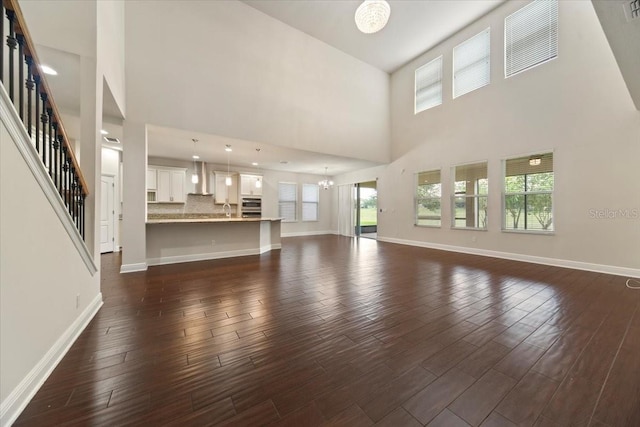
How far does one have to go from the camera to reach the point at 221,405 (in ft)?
4.50

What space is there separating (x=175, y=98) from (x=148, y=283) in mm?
3404

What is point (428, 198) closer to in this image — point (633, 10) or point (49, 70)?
point (633, 10)

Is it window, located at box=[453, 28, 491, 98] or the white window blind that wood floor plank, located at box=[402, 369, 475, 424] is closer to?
the white window blind

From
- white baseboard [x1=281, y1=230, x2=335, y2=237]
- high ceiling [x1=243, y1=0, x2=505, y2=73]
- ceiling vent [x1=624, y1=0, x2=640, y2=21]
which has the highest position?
high ceiling [x1=243, y1=0, x2=505, y2=73]

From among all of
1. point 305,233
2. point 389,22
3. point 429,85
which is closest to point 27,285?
point 389,22

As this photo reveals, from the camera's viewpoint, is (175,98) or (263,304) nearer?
(263,304)

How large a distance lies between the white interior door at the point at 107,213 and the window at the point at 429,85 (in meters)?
8.82

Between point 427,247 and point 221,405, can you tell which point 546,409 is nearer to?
point 221,405

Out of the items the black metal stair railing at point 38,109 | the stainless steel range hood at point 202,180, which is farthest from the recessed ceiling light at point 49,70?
the stainless steel range hood at point 202,180

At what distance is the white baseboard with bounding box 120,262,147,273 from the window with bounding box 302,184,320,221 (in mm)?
6502

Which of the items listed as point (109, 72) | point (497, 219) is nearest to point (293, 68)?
point (109, 72)

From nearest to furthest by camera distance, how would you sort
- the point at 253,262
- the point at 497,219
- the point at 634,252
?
1. the point at 634,252
2. the point at 253,262
3. the point at 497,219

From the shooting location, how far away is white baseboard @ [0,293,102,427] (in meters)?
1.24

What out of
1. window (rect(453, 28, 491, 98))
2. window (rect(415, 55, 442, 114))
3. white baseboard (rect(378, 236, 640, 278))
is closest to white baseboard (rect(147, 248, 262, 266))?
white baseboard (rect(378, 236, 640, 278))
